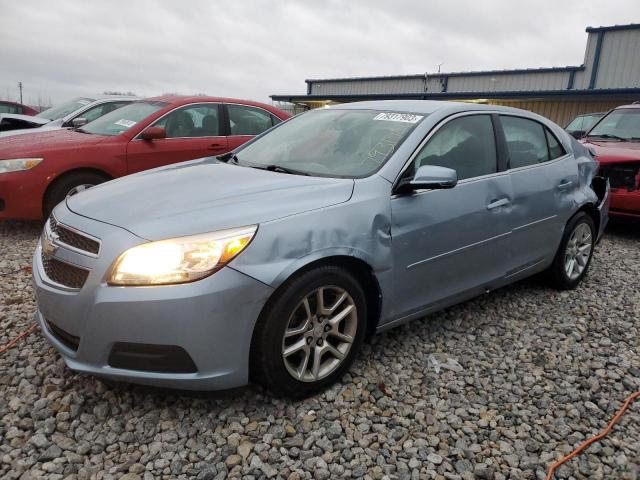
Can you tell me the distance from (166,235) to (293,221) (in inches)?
22.6

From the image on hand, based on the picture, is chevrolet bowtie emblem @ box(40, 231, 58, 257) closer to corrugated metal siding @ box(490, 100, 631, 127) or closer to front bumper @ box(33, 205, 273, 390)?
front bumper @ box(33, 205, 273, 390)

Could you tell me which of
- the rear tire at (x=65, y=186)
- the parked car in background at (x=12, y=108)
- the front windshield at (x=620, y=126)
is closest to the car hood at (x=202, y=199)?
the rear tire at (x=65, y=186)

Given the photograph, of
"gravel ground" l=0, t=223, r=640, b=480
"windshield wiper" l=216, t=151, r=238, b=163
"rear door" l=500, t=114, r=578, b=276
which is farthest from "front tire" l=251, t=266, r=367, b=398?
"rear door" l=500, t=114, r=578, b=276

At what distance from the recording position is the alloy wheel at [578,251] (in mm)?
4184

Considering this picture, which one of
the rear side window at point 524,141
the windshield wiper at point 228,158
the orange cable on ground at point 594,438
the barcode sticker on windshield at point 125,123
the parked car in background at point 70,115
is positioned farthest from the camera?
the parked car in background at point 70,115

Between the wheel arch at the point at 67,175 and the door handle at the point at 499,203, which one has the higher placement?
the door handle at the point at 499,203

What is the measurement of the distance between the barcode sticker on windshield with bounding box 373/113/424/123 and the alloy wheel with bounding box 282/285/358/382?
4.12ft

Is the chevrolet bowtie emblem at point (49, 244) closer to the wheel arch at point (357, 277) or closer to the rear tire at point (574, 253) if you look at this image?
the wheel arch at point (357, 277)

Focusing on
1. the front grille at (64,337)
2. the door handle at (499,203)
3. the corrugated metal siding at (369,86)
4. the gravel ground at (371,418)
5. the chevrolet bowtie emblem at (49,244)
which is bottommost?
the gravel ground at (371,418)

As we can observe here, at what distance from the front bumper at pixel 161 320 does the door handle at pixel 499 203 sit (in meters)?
1.73

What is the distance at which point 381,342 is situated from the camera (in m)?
3.24

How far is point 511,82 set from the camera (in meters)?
21.2

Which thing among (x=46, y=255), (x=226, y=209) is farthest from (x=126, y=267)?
(x=46, y=255)

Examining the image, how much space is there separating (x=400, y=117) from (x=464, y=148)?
0.48 m
